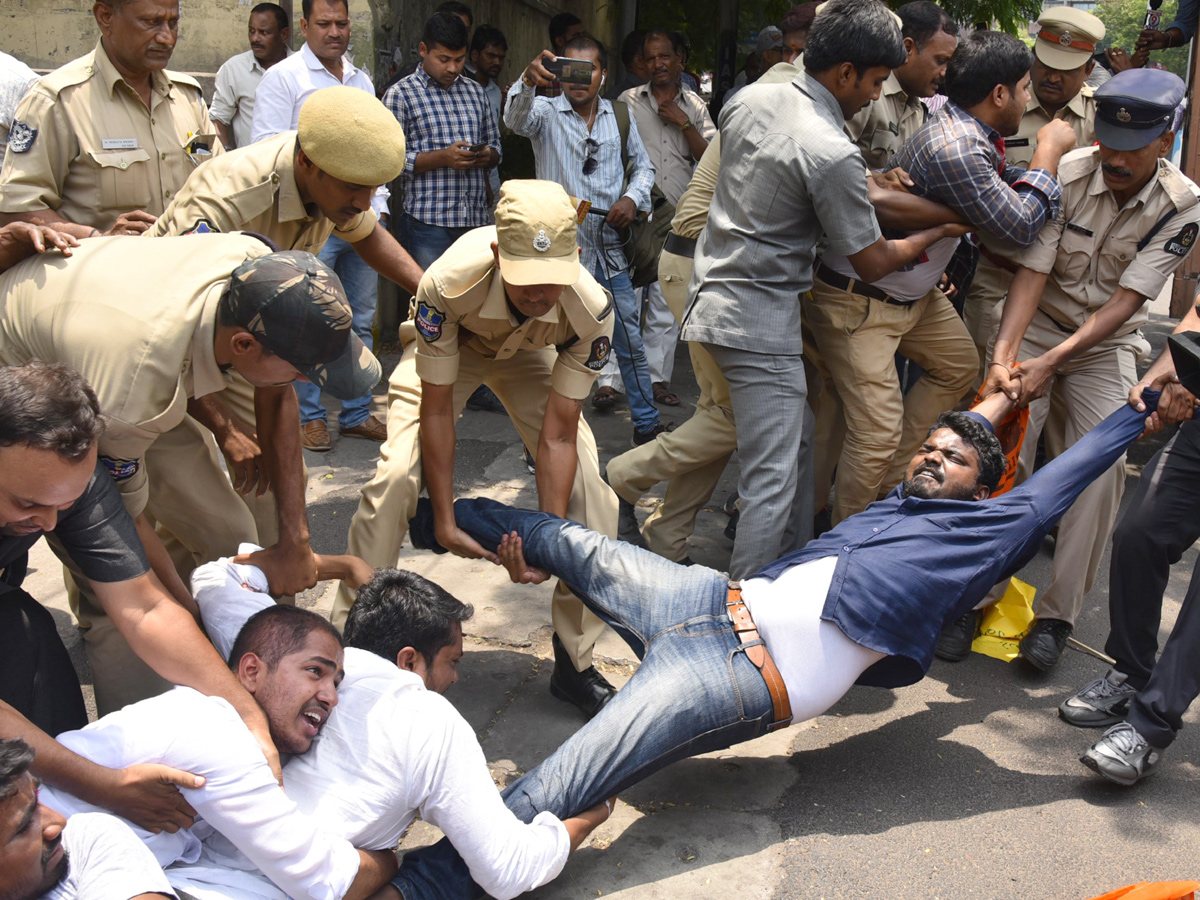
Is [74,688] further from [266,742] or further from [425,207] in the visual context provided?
[425,207]

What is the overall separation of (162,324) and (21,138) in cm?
141

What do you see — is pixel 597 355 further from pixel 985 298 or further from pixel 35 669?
pixel 985 298

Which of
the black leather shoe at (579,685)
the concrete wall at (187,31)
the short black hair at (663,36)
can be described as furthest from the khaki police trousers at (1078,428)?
the concrete wall at (187,31)

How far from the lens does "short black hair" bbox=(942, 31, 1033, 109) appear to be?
3.81 metres

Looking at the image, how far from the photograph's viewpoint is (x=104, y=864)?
1.91 metres

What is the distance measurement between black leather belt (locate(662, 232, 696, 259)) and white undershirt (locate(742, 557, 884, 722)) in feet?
6.67

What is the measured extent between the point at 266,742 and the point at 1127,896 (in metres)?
1.82

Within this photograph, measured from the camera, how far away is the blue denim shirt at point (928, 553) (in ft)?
9.18

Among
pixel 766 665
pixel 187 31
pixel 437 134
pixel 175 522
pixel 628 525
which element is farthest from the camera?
pixel 187 31

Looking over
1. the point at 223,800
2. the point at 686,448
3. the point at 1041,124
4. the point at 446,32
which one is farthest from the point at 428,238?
the point at 223,800

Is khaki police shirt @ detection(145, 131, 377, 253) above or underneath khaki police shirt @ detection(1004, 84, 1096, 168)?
underneath

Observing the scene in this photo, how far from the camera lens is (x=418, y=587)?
8.77 feet

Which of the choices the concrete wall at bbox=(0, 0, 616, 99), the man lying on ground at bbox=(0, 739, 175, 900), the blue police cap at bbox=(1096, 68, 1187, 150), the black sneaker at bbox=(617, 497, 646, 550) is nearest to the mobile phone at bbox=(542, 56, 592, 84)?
the concrete wall at bbox=(0, 0, 616, 99)

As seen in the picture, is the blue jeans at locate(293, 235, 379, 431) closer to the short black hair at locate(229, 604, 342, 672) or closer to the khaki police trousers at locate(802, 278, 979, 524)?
the khaki police trousers at locate(802, 278, 979, 524)
